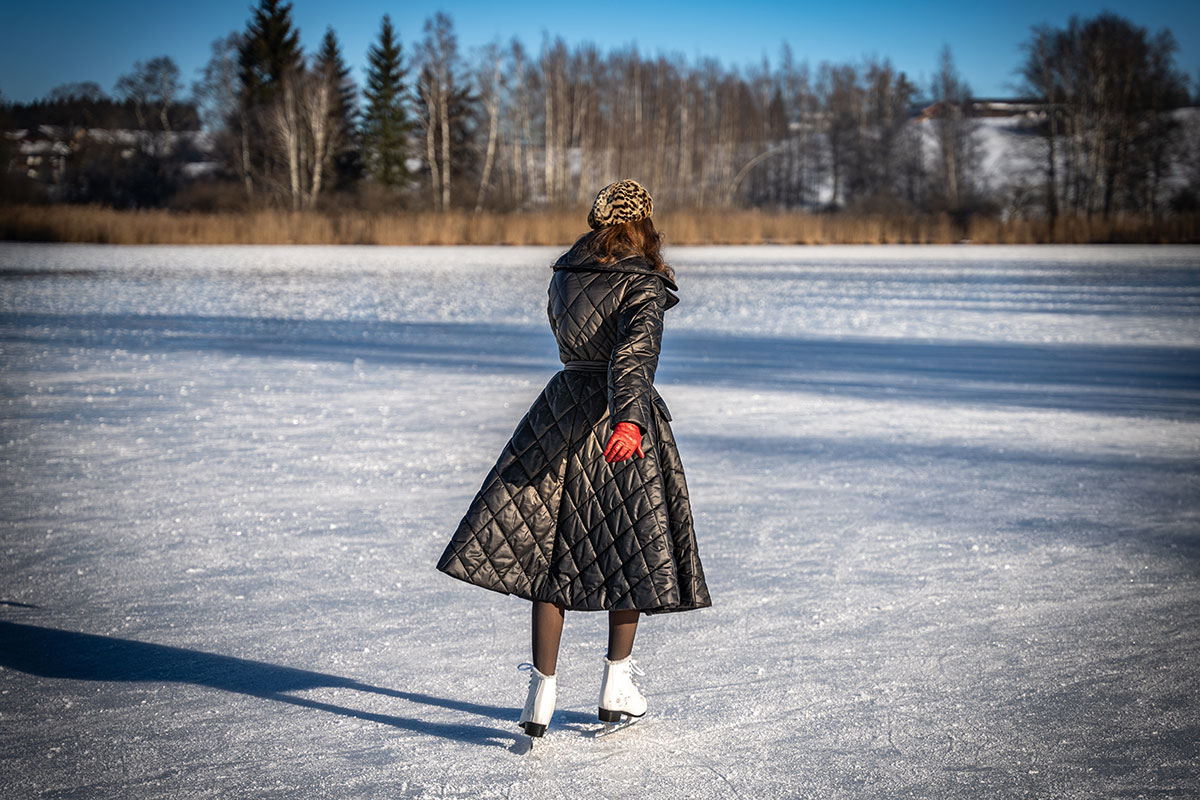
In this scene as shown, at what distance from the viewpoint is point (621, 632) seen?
2.61 metres

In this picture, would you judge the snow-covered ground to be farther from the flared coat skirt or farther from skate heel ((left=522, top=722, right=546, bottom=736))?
the flared coat skirt

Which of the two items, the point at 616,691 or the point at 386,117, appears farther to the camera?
the point at 386,117

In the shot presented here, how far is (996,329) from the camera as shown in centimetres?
1259

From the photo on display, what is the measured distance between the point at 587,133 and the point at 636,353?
51.3 meters

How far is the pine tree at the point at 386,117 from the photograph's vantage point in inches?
1972

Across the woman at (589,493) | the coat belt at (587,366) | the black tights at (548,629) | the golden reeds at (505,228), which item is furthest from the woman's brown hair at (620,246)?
the golden reeds at (505,228)

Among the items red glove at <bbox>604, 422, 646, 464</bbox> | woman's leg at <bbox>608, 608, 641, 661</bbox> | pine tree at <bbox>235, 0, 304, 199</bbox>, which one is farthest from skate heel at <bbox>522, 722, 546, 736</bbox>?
pine tree at <bbox>235, 0, 304, 199</bbox>

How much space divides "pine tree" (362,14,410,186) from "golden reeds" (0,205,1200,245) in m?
16.1

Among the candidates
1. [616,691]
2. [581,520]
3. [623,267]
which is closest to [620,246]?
[623,267]

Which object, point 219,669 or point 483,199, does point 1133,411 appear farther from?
point 483,199

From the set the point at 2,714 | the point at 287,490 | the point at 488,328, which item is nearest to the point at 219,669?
the point at 2,714

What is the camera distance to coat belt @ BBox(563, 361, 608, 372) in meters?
2.53

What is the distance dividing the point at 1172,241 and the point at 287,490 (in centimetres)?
3293

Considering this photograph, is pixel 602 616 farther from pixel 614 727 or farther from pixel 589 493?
pixel 589 493
